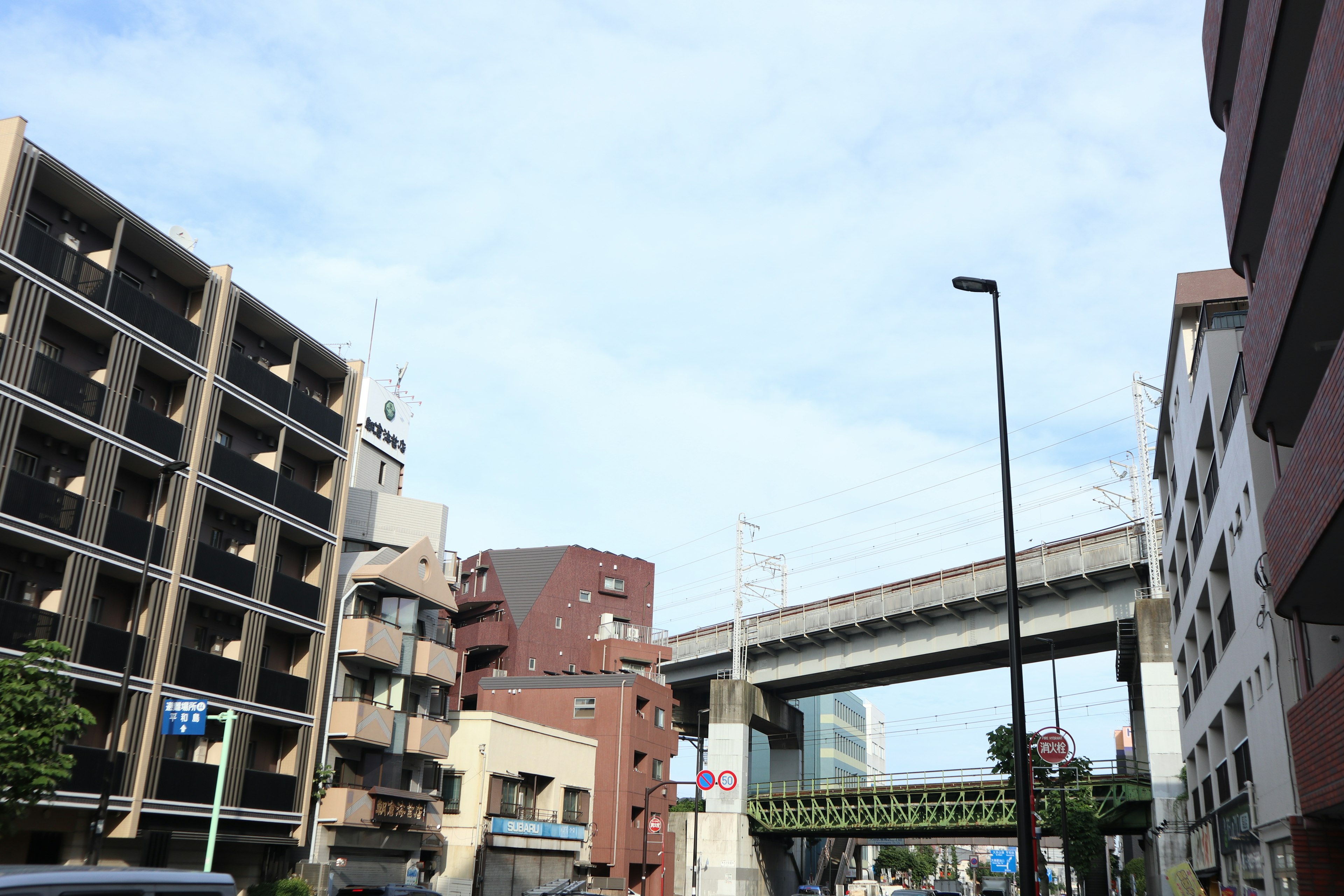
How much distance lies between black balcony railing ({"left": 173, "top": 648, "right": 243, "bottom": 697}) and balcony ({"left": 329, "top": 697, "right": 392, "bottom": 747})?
20.3ft

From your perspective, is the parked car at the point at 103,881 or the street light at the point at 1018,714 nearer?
A: the parked car at the point at 103,881

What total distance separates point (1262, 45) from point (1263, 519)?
394 inches

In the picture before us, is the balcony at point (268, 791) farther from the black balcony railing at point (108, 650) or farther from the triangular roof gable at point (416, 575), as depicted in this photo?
the triangular roof gable at point (416, 575)

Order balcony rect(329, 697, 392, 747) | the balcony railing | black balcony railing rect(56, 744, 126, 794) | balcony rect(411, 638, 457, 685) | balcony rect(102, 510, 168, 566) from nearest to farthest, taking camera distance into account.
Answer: black balcony railing rect(56, 744, 126, 794) < balcony rect(102, 510, 168, 566) < the balcony railing < balcony rect(329, 697, 392, 747) < balcony rect(411, 638, 457, 685)

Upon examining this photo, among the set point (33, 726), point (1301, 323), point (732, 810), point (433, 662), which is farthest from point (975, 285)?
point (732, 810)

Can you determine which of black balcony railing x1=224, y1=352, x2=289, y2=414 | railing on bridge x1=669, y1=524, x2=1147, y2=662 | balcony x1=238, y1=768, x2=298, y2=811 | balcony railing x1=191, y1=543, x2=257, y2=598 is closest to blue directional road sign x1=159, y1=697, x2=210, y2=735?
balcony railing x1=191, y1=543, x2=257, y2=598

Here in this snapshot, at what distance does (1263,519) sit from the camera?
23.1m

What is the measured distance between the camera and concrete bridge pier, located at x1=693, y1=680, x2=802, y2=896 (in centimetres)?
6400

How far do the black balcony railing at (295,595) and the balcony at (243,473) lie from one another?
299cm

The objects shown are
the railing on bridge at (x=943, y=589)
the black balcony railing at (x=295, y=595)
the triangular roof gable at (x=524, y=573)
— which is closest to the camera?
the black balcony railing at (x=295, y=595)

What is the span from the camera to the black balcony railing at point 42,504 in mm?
29078

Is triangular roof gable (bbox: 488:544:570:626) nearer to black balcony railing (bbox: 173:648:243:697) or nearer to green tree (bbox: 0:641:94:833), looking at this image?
black balcony railing (bbox: 173:648:243:697)

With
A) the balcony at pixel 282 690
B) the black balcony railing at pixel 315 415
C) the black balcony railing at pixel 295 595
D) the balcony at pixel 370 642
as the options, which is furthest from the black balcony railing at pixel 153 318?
the balcony at pixel 370 642

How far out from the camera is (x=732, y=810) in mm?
65188
